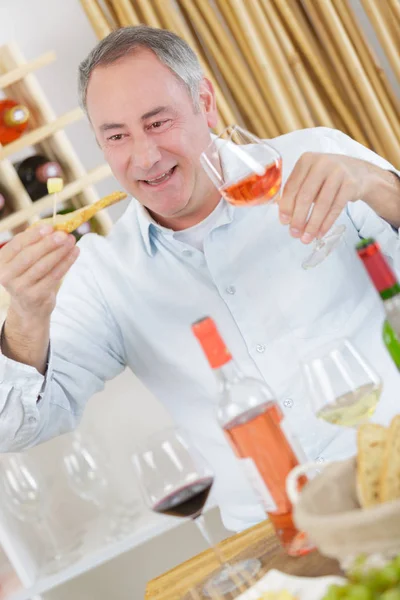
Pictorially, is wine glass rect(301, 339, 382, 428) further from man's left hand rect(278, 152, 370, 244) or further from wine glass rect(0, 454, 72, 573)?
wine glass rect(0, 454, 72, 573)

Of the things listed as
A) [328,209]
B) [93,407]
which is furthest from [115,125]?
[93,407]

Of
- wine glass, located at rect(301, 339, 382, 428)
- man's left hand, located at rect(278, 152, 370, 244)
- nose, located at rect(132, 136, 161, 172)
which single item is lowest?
wine glass, located at rect(301, 339, 382, 428)

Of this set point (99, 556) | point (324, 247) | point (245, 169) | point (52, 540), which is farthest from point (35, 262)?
point (52, 540)

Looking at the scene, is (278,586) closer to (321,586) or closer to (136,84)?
(321,586)

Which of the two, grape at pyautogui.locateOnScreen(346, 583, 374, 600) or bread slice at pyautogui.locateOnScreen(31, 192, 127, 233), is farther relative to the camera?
bread slice at pyautogui.locateOnScreen(31, 192, 127, 233)

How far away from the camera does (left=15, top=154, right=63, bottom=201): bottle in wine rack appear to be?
210 cm

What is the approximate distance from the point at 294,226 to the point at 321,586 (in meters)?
0.61

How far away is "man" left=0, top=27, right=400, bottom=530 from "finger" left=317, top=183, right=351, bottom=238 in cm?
22

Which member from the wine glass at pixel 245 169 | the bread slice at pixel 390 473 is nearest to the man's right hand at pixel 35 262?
the wine glass at pixel 245 169

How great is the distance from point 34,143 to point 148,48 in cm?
63

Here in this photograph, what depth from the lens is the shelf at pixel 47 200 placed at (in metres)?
2.01

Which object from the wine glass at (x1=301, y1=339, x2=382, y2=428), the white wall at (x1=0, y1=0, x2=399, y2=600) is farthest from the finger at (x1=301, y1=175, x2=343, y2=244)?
the white wall at (x1=0, y1=0, x2=399, y2=600)

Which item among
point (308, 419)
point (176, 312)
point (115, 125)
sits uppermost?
point (115, 125)

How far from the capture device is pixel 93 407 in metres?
2.28
